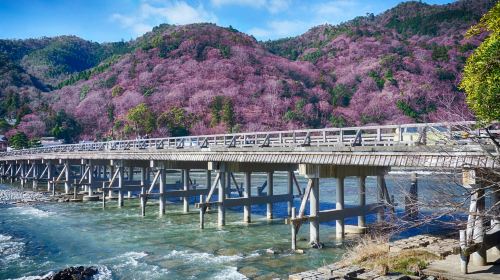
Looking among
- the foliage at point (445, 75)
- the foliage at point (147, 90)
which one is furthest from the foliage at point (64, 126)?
the foliage at point (445, 75)

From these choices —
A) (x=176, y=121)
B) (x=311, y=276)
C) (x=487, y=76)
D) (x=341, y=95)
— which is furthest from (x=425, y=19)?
(x=311, y=276)

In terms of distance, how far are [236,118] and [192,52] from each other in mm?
29209

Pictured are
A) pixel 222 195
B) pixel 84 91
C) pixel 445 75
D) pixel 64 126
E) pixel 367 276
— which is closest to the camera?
pixel 367 276

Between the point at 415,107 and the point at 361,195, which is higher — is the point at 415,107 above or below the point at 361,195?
above

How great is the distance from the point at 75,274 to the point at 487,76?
13.1 meters

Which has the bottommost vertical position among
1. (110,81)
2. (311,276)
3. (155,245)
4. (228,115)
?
(155,245)

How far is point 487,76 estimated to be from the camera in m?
8.73

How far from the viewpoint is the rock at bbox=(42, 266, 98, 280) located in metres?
13.6

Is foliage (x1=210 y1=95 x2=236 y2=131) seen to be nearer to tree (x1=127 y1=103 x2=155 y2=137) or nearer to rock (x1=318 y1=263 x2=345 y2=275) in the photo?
tree (x1=127 y1=103 x2=155 y2=137)

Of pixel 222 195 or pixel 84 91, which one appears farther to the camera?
pixel 84 91

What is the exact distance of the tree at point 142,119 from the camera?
63772 millimetres

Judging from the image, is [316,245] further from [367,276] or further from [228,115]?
[228,115]

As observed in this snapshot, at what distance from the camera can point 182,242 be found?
19.5 meters

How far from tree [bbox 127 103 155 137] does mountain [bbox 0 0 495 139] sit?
0.73 ft
